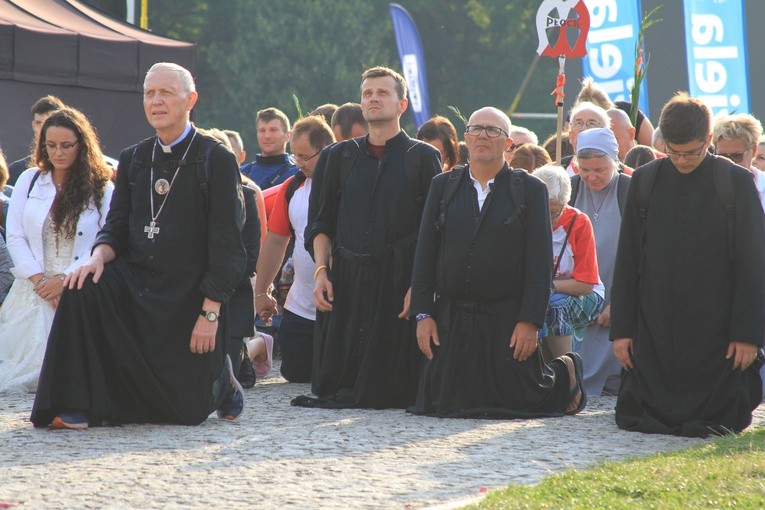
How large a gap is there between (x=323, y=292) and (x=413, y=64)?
677 inches

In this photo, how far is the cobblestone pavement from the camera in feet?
16.6

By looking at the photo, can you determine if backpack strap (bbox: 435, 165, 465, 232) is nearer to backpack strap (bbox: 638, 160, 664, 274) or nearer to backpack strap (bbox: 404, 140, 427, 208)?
backpack strap (bbox: 404, 140, 427, 208)

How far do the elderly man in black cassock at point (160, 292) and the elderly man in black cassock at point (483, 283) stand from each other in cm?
127

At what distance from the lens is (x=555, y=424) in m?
7.32

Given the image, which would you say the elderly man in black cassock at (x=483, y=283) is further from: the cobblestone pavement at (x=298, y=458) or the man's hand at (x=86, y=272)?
the man's hand at (x=86, y=272)

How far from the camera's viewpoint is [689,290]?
23.4 feet

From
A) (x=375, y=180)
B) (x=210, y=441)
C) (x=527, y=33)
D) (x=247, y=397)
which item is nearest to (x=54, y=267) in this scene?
(x=247, y=397)

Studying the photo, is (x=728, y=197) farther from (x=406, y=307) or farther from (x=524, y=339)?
(x=406, y=307)

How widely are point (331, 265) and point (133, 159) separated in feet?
5.16

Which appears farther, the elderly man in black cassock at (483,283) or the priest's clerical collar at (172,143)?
the elderly man in black cassock at (483,283)

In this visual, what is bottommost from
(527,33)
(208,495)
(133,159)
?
(208,495)

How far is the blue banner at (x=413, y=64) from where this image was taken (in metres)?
24.0

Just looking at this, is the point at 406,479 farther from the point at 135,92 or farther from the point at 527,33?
the point at 527,33

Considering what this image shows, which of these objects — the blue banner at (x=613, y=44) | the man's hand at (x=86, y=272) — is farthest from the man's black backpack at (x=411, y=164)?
the blue banner at (x=613, y=44)
